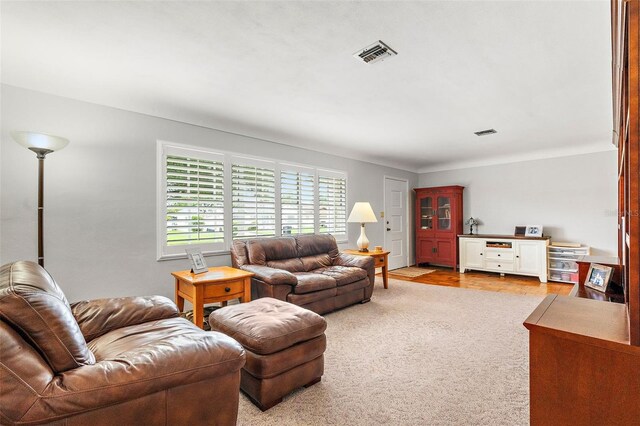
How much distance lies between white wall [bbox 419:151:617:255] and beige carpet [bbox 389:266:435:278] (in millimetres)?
1375

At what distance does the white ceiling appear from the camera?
6.04 ft

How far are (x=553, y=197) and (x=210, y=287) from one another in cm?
617

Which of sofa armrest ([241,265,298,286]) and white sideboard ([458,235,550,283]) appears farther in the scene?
white sideboard ([458,235,550,283])

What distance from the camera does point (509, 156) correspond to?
5.99 metres

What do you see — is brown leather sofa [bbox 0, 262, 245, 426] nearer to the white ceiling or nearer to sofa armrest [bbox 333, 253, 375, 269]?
the white ceiling

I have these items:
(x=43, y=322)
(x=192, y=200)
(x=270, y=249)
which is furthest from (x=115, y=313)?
(x=270, y=249)

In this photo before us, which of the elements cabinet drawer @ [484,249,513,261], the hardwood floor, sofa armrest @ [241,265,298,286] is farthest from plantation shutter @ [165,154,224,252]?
cabinet drawer @ [484,249,513,261]

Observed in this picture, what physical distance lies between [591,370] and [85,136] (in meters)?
3.76

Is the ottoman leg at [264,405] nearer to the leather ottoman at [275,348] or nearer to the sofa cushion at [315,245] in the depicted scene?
the leather ottoman at [275,348]

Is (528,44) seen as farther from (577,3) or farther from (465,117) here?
(465,117)

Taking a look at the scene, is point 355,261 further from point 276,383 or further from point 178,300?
point 276,383

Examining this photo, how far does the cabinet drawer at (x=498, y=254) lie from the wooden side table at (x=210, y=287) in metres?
4.89

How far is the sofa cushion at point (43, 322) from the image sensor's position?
1081mm

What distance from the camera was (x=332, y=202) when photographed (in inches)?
204
